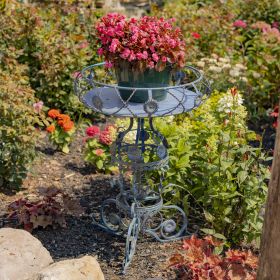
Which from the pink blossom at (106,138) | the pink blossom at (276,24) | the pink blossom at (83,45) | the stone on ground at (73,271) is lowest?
the stone on ground at (73,271)

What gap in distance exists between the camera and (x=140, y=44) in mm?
3668

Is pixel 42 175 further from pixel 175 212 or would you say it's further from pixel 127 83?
pixel 127 83

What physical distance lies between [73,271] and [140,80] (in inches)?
48.7

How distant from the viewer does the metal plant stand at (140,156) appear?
3693 mm

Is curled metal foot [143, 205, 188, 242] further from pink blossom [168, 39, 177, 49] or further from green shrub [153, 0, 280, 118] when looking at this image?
green shrub [153, 0, 280, 118]

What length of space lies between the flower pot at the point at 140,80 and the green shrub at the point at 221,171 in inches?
24.8

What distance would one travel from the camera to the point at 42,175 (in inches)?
213

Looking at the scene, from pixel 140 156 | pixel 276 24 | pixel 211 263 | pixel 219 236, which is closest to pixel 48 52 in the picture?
pixel 140 156

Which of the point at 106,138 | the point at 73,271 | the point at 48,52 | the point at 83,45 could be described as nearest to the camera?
the point at 73,271

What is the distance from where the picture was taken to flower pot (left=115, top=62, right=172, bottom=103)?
3.75 m

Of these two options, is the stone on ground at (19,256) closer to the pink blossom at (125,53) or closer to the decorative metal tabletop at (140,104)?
the decorative metal tabletop at (140,104)

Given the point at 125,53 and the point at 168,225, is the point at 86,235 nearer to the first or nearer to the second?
the point at 168,225

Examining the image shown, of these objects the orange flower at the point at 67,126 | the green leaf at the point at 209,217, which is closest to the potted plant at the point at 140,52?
the green leaf at the point at 209,217

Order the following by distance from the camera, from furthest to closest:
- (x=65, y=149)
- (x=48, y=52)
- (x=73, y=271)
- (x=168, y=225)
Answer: (x=48, y=52) < (x=65, y=149) < (x=168, y=225) < (x=73, y=271)
